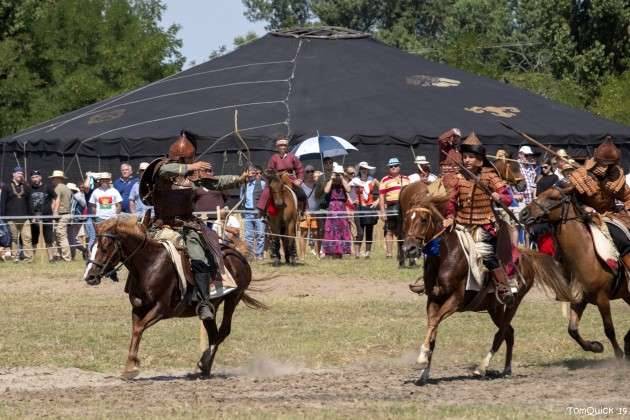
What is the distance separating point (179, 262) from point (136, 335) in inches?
32.8

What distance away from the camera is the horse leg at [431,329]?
13.1m

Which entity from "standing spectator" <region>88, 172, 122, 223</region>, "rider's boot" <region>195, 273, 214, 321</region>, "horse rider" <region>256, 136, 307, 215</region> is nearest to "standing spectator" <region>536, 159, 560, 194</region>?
"horse rider" <region>256, 136, 307, 215</region>

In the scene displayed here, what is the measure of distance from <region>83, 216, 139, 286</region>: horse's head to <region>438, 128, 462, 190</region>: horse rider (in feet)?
9.85

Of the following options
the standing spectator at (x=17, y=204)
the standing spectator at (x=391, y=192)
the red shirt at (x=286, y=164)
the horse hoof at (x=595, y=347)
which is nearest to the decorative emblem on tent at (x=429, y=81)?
the standing spectator at (x=391, y=192)

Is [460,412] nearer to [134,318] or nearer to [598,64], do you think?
[134,318]

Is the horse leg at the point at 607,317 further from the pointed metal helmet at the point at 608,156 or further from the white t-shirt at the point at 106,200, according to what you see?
the white t-shirt at the point at 106,200

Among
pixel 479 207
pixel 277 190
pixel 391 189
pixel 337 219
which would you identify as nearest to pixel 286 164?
pixel 277 190

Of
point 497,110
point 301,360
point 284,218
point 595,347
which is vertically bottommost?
point 301,360

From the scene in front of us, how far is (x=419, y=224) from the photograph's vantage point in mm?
13281

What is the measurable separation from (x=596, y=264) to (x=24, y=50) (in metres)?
39.0

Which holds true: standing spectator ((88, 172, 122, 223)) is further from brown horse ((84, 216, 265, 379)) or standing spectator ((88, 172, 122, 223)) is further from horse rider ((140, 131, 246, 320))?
brown horse ((84, 216, 265, 379))

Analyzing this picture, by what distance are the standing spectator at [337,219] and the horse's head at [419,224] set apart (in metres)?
13.6

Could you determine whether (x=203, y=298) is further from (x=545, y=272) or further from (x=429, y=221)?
(x=545, y=272)

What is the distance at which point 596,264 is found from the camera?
15.1 m
